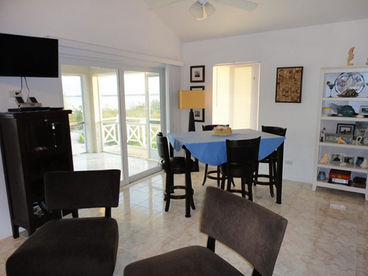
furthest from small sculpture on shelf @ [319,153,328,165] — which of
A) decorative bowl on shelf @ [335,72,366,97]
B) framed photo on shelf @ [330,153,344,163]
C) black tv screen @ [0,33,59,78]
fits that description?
black tv screen @ [0,33,59,78]

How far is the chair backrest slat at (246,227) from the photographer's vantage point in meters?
1.27

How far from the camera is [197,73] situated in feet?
16.3

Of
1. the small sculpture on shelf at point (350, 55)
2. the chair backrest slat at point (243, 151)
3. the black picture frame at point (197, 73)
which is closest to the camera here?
the chair backrest slat at point (243, 151)

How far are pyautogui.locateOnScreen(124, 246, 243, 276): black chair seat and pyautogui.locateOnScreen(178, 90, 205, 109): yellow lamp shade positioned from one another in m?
3.28

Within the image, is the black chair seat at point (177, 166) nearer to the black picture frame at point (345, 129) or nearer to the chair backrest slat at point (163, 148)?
the chair backrest slat at point (163, 148)

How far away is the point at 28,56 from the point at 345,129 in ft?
13.9

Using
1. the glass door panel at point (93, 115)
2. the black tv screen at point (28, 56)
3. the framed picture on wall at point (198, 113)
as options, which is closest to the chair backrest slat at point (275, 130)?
the framed picture on wall at point (198, 113)

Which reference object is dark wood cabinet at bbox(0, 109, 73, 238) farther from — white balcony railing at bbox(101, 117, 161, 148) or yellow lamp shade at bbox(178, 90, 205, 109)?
yellow lamp shade at bbox(178, 90, 205, 109)

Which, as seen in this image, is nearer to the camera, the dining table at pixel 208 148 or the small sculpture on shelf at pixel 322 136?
the dining table at pixel 208 148

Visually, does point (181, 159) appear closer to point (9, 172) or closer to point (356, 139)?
point (9, 172)

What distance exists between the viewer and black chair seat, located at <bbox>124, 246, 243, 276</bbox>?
1444mm

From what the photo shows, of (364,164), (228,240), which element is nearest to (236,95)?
(364,164)

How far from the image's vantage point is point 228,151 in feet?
9.61

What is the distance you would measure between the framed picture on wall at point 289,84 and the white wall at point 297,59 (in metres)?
0.08
